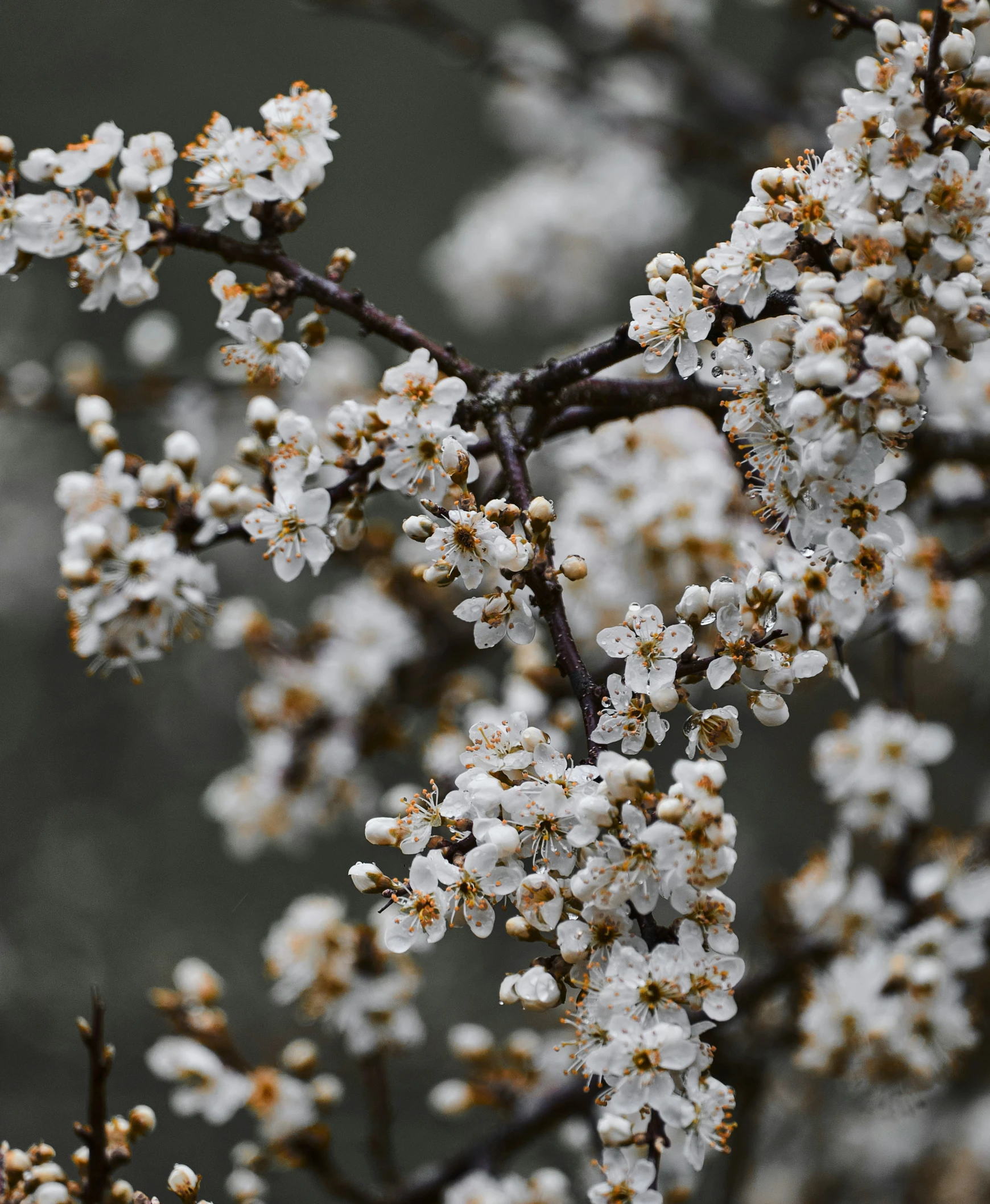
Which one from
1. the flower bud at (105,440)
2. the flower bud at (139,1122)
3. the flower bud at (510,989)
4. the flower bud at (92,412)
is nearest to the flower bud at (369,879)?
the flower bud at (510,989)

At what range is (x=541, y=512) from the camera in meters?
1.31

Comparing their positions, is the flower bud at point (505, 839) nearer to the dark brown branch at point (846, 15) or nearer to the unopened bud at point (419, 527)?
the unopened bud at point (419, 527)

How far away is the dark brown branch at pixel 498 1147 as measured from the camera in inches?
87.7

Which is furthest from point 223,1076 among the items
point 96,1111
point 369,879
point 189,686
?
point 189,686

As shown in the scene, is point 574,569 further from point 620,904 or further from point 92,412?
point 92,412

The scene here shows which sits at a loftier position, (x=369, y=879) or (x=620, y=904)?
(x=369, y=879)

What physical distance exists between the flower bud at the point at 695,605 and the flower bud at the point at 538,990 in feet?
1.53

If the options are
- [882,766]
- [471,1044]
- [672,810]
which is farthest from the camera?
[882,766]

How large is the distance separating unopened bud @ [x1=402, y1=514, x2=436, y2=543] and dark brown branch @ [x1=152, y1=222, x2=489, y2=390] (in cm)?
28

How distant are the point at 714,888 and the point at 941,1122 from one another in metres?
3.27

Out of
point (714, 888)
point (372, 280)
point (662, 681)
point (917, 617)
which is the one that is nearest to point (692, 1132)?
point (714, 888)

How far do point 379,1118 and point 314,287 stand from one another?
176 cm

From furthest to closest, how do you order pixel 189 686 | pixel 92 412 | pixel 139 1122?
pixel 189 686 → pixel 92 412 → pixel 139 1122

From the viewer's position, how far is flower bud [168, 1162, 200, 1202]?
4.51 ft
